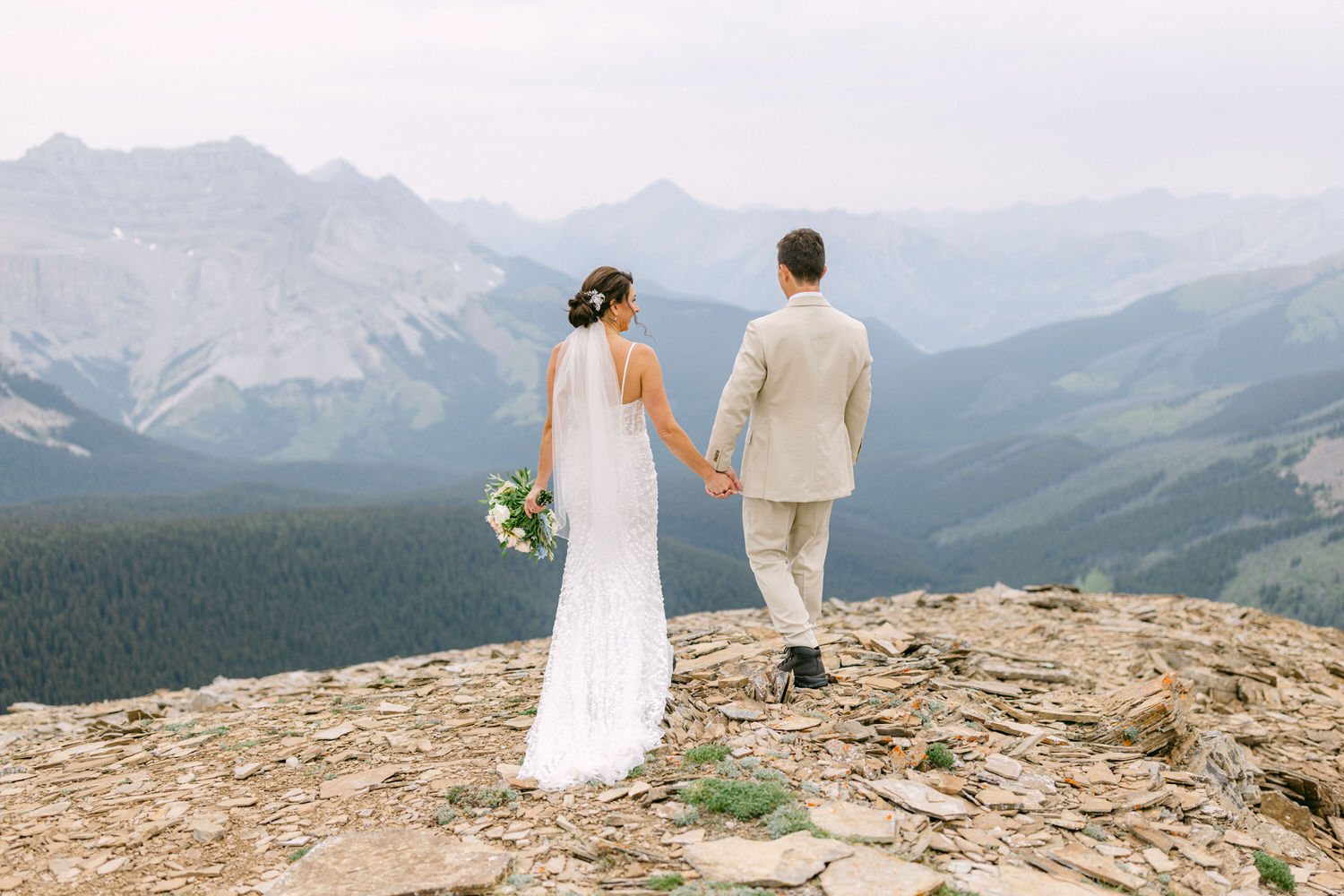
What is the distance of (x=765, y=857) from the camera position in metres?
6.72

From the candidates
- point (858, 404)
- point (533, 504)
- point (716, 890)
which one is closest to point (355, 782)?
point (533, 504)

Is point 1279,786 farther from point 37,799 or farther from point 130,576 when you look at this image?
point 130,576

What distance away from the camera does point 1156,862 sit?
7.20 meters

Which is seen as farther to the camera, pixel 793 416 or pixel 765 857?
pixel 793 416

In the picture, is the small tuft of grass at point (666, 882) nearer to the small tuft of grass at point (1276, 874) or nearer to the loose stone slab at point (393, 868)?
the loose stone slab at point (393, 868)

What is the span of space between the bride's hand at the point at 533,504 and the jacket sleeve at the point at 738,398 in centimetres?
198

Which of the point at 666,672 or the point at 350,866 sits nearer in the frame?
the point at 350,866

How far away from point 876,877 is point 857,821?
986mm

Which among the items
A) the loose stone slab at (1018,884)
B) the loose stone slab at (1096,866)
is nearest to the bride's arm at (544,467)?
the loose stone slab at (1018,884)

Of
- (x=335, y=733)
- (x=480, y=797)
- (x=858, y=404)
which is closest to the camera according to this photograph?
(x=480, y=797)

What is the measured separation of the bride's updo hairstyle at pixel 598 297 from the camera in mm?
8805

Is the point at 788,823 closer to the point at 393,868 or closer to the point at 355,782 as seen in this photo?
the point at 393,868

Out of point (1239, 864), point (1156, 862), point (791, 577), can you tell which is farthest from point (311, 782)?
point (1239, 864)

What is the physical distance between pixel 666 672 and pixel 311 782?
3.93 m
